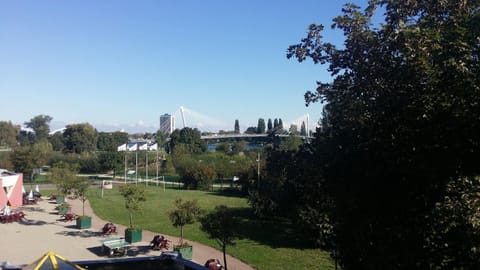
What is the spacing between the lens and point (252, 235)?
71.2 feet

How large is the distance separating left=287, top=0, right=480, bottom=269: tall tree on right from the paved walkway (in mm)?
10921

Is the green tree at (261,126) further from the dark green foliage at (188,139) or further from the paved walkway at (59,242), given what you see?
the paved walkway at (59,242)

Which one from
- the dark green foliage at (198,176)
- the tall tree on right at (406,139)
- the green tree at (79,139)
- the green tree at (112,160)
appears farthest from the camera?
the green tree at (79,139)

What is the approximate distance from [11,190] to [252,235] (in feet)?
64.1

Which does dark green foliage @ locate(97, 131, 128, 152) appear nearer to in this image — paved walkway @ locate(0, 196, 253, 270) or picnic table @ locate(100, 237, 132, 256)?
paved walkway @ locate(0, 196, 253, 270)

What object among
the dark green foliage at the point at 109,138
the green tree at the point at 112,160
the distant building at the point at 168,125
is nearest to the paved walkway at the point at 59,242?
the green tree at the point at 112,160

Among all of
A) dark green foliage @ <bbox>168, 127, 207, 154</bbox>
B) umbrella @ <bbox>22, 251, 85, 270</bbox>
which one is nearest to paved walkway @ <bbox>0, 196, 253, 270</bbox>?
umbrella @ <bbox>22, 251, 85, 270</bbox>

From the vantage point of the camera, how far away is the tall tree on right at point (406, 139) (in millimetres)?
4441

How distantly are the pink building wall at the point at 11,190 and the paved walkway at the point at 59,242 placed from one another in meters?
4.07

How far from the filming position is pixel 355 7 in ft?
20.9

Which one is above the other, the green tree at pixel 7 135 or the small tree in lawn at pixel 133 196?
the green tree at pixel 7 135

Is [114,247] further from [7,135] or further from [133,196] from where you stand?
[7,135]

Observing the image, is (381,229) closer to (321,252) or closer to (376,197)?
(376,197)

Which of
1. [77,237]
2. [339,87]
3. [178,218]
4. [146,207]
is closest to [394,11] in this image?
[339,87]
